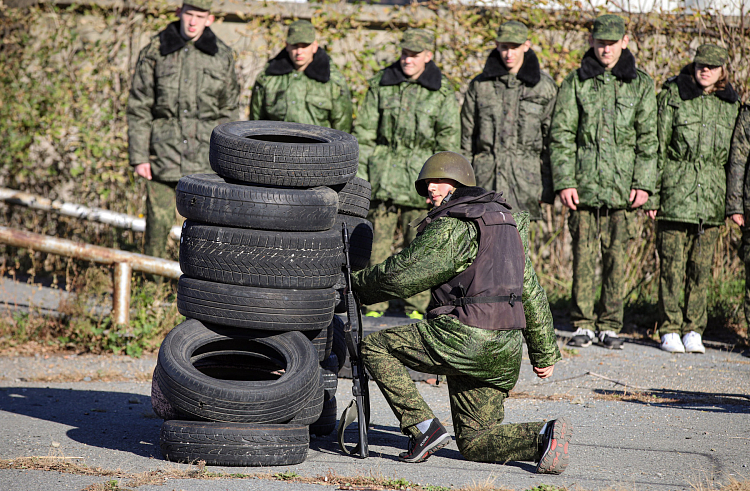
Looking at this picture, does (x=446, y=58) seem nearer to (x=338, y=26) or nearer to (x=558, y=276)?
(x=338, y=26)

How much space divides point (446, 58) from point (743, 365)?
15.8ft

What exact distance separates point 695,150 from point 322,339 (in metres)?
4.52

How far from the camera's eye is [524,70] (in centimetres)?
797

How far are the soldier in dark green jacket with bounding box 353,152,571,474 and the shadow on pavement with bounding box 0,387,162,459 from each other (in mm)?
1500

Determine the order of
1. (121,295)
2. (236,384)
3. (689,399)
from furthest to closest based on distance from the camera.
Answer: (121,295) < (689,399) < (236,384)

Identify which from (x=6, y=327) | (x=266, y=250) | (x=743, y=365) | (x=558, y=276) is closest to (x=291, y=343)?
(x=266, y=250)

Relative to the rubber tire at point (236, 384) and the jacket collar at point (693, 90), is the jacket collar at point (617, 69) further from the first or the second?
the rubber tire at point (236, 384)

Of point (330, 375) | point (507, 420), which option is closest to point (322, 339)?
point (330, 375)

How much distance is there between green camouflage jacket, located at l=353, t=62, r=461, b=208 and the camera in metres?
7.96

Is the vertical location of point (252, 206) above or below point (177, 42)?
below

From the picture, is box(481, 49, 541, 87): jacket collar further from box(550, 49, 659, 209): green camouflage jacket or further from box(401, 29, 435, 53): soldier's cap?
box(401, 29, 435, 53): soldier's cap

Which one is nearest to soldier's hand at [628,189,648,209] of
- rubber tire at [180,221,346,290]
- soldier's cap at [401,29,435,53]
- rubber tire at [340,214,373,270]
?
soldier's cap at [401,29,435,53]

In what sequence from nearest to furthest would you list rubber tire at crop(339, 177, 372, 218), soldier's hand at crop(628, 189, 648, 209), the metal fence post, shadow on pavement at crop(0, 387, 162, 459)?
shadow on pavement at crop(0, 387, 162, 459) < rubber tire at crop(339, 177, 372, 218) < the metal fence post < soldier's hand at crop(628, 189, 648, 209)

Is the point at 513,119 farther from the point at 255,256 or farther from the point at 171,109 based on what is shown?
the point at 255,256
